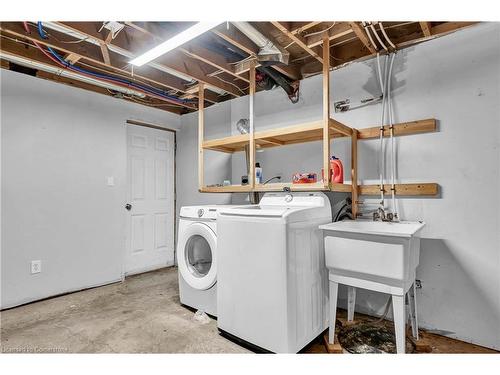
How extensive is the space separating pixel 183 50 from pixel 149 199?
2244 millimetres

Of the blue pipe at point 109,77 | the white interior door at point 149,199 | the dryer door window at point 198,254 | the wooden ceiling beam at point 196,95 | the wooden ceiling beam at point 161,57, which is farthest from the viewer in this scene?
the white interior door at point 149,199

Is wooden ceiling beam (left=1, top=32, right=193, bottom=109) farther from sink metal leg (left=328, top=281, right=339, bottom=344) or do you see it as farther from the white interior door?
sink metal leg (left=328, top=281, right=339, bottom=344)

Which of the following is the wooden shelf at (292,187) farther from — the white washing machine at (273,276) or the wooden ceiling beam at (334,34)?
the wooden ceiling beam at (334,34)

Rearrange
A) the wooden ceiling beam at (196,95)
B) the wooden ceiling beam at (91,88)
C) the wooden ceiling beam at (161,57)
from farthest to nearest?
the wooden ceiling beam at (196,95) → the wooden ceiling beam at (91,88) → the wooden ceiling beam at (161,57)

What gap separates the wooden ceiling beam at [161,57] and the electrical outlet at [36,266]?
222cm

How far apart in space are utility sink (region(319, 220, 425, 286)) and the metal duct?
153cm

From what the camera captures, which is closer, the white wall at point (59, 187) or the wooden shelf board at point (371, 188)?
the wooden shelf board at point (371, 188)

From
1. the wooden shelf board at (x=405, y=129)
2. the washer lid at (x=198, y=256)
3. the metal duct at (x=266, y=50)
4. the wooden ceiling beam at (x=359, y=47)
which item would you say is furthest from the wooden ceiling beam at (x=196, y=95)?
the wooden shelf board at (x=405, y=129)

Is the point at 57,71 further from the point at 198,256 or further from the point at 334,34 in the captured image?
the point at 334,34

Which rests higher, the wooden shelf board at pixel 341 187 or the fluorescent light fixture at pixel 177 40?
the fluorescent light fixture at pixel 177 40

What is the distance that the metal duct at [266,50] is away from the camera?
2121mm

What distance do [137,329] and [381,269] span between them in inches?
75.5

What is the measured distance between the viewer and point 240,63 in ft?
8.91
